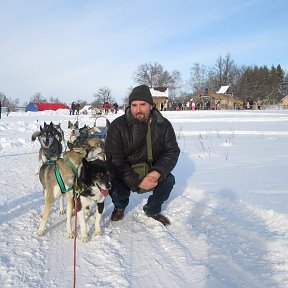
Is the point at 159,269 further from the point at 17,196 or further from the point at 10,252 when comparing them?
the point at 17,196

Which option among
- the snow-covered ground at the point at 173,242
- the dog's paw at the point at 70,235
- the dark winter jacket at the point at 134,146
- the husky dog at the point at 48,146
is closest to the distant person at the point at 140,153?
the dark winter jacket at the point at 134,146

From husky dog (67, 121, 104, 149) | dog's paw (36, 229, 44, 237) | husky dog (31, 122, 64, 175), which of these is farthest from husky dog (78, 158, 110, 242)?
husky dog (31, 122, 64, 175)

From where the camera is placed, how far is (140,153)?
4270 mm

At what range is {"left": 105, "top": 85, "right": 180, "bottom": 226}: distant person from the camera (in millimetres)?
4055

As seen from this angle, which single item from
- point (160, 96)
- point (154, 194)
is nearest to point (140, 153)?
point (154, 194)

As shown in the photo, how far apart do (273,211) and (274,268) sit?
1.31 m

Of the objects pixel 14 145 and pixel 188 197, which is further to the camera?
pixel 14 145

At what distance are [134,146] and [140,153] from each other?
0.12m

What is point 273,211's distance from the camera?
4168 mm

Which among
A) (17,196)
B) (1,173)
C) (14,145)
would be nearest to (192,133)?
(14,145)

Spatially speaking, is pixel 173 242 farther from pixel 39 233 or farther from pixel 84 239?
pixel 39 233

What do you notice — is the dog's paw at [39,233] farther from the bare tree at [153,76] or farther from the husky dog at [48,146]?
the bare tree at [153,76]

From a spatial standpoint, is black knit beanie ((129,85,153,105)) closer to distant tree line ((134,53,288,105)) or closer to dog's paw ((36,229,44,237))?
dog's paw ((36,229,44,237))

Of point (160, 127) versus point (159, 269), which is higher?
point (160, 127)
